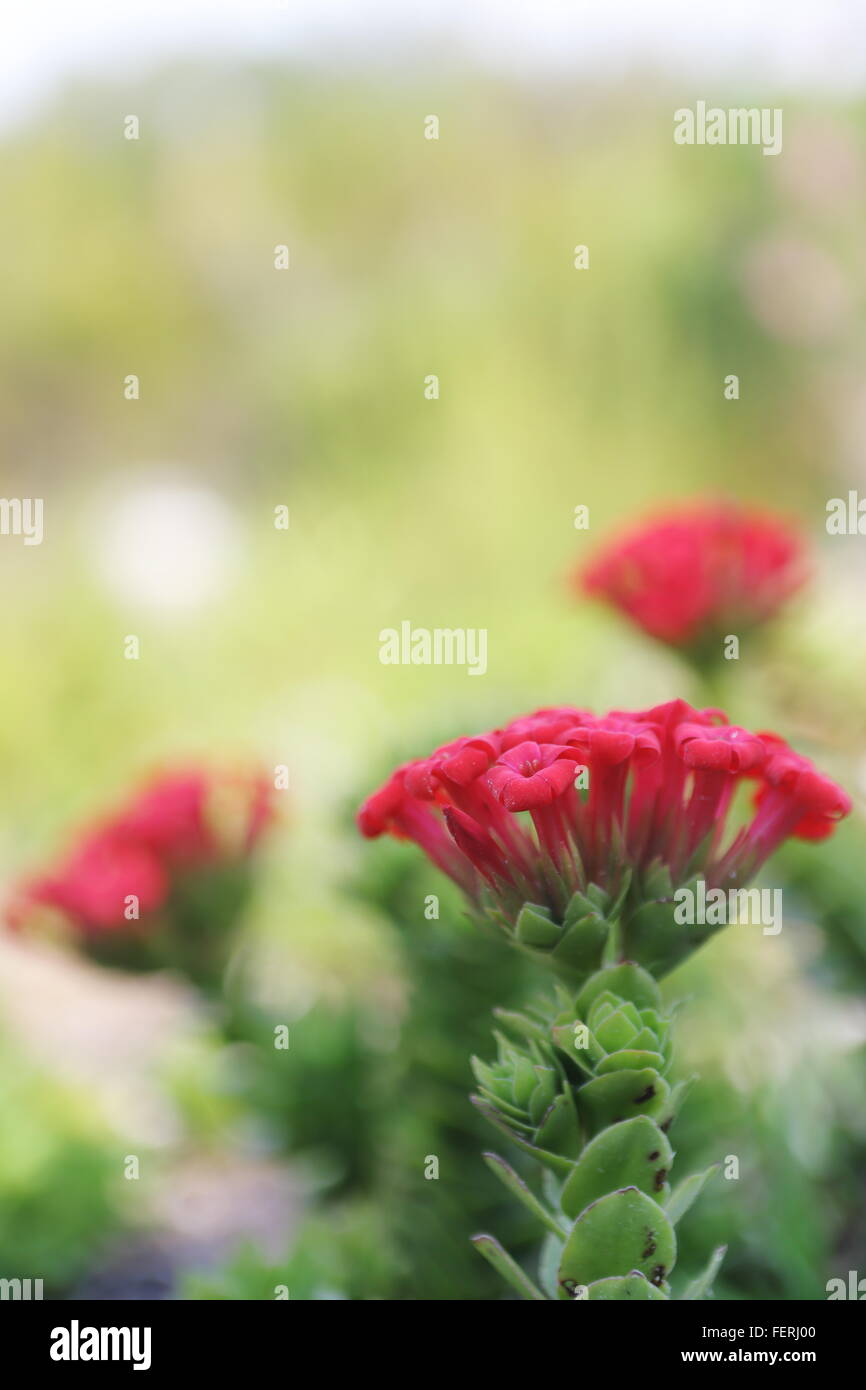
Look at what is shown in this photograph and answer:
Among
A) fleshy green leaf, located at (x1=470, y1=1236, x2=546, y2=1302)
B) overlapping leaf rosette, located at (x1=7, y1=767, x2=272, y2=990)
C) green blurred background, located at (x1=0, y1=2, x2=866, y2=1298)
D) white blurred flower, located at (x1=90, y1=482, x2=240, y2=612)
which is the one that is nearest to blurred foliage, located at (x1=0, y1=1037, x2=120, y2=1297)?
green blurred background, located at (x1=0, y1=2, x2=866, y2=1298)

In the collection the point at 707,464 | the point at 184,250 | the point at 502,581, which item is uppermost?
the point at 184,250

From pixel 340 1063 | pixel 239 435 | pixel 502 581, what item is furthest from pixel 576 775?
pixel 239 435

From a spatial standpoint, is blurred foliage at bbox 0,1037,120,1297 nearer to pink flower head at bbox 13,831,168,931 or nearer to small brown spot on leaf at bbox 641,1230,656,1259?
pink flower head at bbox 13,831,168,931

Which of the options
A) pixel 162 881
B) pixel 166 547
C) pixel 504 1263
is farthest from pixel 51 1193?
pixel 166 547

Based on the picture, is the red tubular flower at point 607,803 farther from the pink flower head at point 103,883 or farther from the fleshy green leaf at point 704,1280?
the pink flower head at point 103,883

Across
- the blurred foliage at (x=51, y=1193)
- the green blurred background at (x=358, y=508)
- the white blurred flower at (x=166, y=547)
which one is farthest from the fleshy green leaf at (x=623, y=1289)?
the white blurred flower at (x=166, y=547)

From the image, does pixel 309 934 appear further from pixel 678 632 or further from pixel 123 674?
pixel 123 674

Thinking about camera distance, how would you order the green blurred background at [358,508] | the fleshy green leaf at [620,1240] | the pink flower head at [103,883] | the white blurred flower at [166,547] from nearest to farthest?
the fleshy green leaf at [620,1240] → the pink flower head at [103,883] → the green blurred background at [358,508] → the white blurred flower at [166,547]
